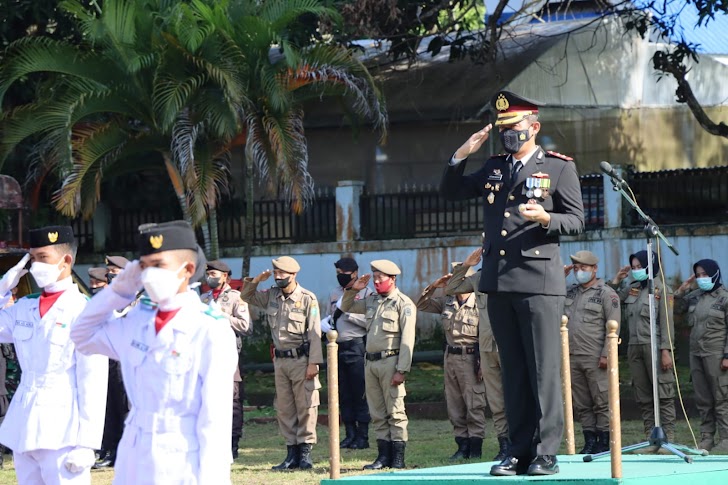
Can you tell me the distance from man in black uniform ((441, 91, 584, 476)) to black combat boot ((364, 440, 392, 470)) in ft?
16.0

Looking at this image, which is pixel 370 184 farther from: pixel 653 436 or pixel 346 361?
pixel 653 436

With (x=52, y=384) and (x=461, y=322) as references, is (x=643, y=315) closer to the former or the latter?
(x=461, y=322)

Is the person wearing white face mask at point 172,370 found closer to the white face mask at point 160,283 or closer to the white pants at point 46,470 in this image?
the white face mask at point 160,283

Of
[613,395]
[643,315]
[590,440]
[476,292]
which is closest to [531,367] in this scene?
[613,395]

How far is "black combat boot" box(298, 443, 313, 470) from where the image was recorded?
39.8 ft

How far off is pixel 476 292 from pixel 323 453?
2317 mm

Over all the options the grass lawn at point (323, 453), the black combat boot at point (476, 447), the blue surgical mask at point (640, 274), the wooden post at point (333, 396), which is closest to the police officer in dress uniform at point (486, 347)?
the black combat boot at point (476, 447)

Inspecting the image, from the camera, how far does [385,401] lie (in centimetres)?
1220

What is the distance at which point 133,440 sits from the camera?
534 centimetres

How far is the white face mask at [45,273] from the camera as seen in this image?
22.7 ft

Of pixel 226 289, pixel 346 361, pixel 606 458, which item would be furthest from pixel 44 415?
pixel 346 361

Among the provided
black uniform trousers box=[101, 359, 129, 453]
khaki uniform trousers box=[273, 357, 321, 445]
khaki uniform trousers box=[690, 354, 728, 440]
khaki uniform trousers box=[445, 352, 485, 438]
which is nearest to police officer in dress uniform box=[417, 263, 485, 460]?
khaki uniform trousers box=[445, 352, 485, 438]

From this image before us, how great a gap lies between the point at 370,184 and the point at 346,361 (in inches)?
299

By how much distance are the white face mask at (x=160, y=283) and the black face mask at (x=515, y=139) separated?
8.06 feet
